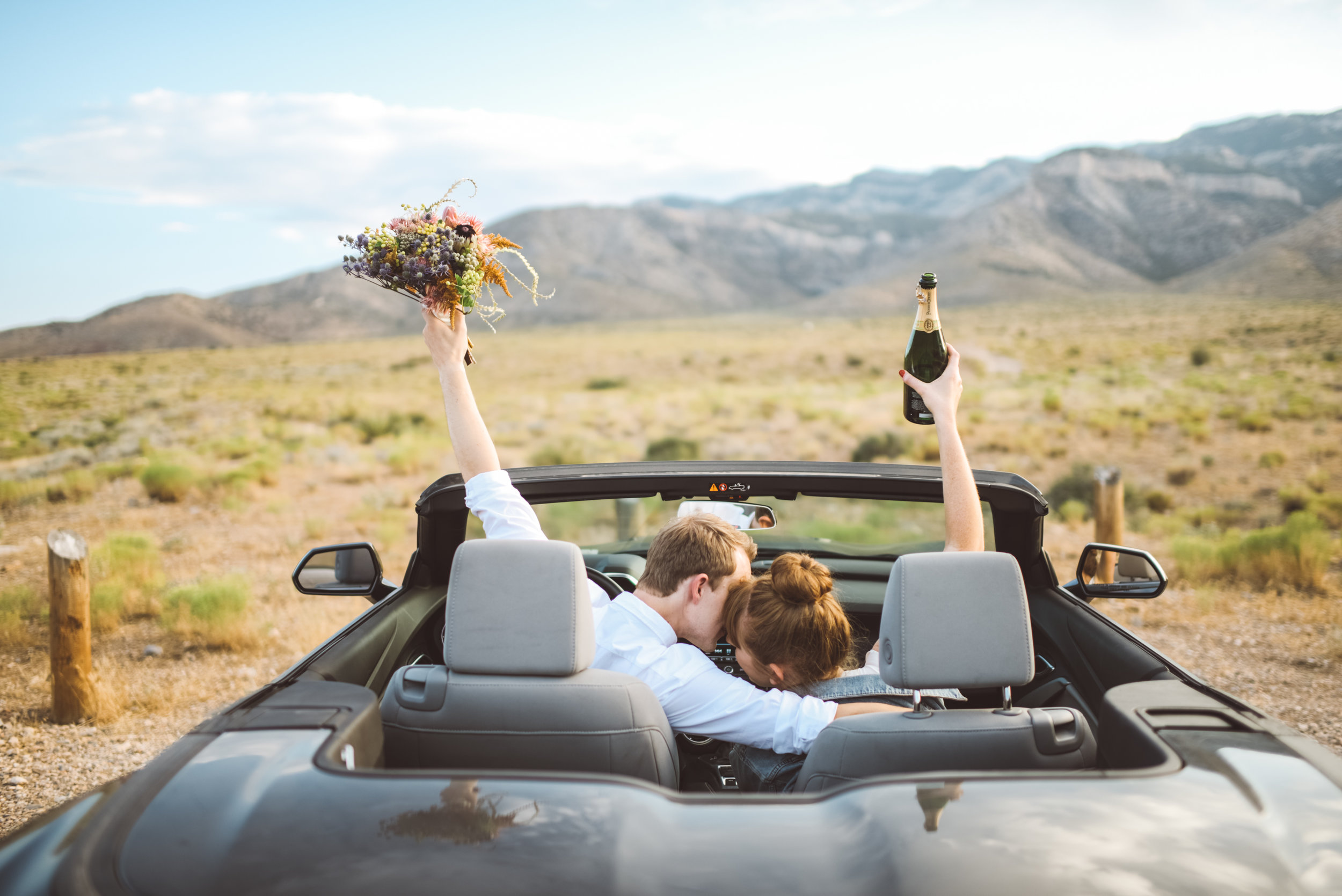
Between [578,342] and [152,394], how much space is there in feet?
142

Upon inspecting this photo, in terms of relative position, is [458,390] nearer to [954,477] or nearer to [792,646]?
[792,646]

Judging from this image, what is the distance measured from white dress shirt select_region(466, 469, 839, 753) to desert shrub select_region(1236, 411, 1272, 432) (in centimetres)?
2366

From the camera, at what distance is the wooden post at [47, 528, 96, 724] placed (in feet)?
19.1

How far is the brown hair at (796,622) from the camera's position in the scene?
2348 mm

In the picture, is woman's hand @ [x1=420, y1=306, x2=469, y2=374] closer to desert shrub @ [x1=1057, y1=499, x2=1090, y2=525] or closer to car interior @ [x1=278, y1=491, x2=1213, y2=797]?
car interior @ [x1=278, y1=491, x2=1213, y2=797]

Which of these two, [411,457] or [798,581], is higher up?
[798,581]

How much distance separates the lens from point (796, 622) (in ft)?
7.68

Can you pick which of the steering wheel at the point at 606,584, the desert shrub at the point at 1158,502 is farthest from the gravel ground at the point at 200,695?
the desert shrub at the point at 1158,502

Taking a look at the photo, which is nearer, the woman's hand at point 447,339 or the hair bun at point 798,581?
the hair bun at point 798,581

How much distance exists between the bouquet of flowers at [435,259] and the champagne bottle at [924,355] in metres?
1.21

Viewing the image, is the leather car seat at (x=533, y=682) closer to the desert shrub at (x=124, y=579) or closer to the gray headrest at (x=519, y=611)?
the gray headrest at (x=519, y=611)

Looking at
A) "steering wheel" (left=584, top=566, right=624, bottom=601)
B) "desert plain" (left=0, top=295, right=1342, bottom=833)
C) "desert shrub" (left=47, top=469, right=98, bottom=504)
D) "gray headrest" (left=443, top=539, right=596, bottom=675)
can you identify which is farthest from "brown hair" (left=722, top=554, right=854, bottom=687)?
"desert shrub" (left=47, top=469, right=98, bottom=504)

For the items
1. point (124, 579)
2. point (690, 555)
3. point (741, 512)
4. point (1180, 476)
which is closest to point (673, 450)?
point (1180, 476)

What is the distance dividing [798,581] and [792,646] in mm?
179
